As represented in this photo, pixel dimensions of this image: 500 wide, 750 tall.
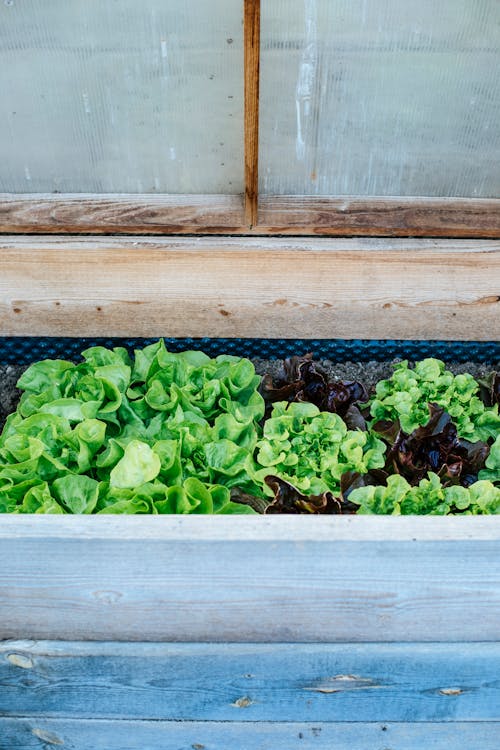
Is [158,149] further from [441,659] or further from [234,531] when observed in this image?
[441,659]

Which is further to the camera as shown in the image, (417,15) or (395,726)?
(417,15)

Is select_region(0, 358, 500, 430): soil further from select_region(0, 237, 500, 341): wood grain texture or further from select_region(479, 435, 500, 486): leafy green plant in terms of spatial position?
select_region(479, 435, 500, 486): leafy green plant

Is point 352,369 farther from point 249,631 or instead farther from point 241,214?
point 249,631

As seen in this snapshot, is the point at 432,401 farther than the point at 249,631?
Yes

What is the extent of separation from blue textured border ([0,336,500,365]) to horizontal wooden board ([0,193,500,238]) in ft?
1.26

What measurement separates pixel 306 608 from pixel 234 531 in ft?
0.65

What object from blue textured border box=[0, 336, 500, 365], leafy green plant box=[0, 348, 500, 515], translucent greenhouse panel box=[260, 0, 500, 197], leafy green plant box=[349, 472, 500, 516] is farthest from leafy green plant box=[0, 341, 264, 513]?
→ translucent greenhouse panel box=[260, 0, 500, 197]

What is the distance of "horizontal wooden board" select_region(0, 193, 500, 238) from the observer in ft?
6.01

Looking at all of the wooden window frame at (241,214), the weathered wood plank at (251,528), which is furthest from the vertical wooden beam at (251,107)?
the weathered wood plank at (251,528)

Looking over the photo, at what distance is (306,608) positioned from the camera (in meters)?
1.13

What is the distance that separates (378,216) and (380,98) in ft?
1.09

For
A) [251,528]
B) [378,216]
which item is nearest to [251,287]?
[378,216]

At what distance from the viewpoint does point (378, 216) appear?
1850 mm

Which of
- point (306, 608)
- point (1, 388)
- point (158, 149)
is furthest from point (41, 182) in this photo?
point (306, 608)
